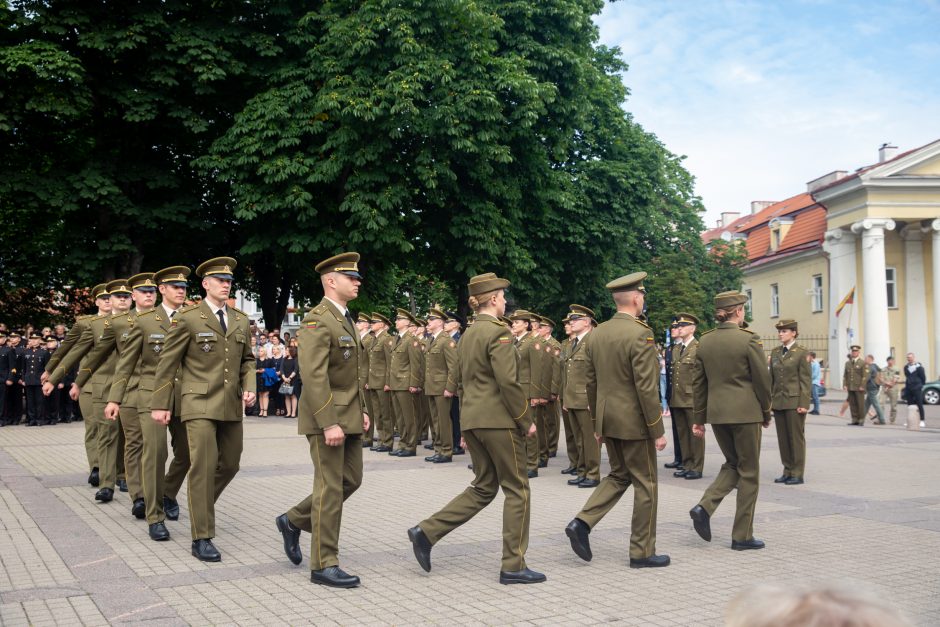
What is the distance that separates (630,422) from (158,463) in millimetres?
4217

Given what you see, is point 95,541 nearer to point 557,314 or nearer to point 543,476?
point 543,476

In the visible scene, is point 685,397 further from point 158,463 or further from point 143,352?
point 158,463

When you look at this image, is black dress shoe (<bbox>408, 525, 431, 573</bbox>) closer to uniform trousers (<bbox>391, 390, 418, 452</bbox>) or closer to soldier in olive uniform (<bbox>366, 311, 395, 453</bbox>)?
uniform trousers (<bbox>391, 390, 418, 452</bbox>)

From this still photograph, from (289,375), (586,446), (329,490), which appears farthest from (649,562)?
(289,375)

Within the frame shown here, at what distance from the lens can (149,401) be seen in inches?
350

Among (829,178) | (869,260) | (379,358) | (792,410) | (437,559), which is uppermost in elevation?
(829,178)

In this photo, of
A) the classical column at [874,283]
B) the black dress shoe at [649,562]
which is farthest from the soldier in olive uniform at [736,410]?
the classical column at [874,283]

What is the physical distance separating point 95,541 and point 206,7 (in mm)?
20431

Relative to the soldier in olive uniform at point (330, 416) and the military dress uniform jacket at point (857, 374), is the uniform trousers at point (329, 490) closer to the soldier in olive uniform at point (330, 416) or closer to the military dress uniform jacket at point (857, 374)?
the soldier in olive uniform at point (330, 416)

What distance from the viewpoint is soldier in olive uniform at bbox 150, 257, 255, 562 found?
741 cm

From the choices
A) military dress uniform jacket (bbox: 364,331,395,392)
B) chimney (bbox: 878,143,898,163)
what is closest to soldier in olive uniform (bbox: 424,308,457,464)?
military dress uniform jacket (bbox: 364,331,395,392)

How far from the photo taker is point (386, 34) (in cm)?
2267

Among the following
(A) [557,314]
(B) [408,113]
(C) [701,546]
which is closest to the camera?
(C) [701,546]

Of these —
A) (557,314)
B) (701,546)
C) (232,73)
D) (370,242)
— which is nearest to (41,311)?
(232,73)
